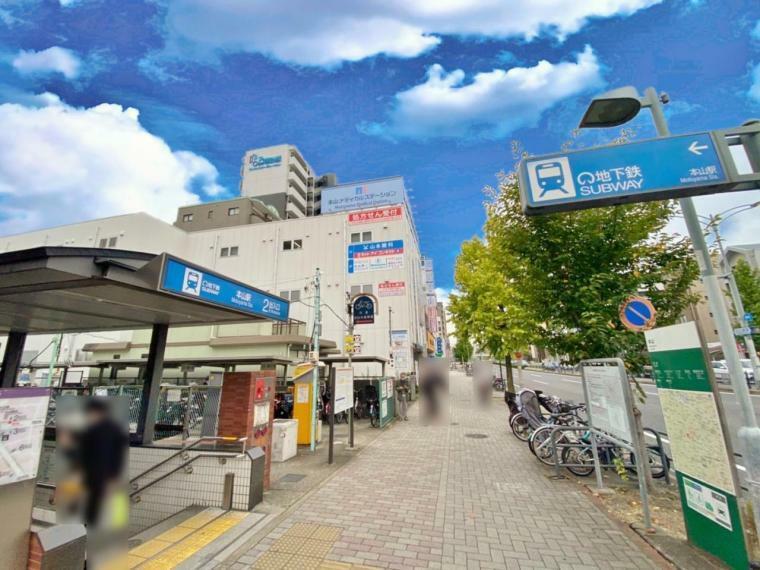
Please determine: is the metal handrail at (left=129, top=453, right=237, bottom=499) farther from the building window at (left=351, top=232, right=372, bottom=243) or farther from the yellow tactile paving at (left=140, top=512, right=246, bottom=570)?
the building window at (left=351, top=232, right=372, bottom=243)

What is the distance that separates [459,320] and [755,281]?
2718 centimetres

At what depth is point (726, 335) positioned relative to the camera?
377 centimetres

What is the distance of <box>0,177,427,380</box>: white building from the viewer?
23062 mm

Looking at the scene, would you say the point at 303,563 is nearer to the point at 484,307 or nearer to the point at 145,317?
the point at 145,317

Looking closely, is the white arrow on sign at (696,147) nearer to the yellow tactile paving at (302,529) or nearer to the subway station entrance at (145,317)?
the subway station entrance at (145,317)

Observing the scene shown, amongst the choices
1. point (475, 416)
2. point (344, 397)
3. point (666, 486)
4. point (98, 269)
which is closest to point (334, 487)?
point (344, 397)

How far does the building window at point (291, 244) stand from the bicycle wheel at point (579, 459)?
78.2ft

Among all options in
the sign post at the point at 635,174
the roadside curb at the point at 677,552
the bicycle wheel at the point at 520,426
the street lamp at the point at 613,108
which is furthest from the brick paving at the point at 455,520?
the street lamp at the point at 613,108

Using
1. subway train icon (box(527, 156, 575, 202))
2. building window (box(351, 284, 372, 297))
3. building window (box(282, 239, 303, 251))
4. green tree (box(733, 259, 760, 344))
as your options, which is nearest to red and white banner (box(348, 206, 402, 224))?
building window (box(282, 239, 303, 251))

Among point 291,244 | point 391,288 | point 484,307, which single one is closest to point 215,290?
point 484,307

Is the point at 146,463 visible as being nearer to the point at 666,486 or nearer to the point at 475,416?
the point at 666,486

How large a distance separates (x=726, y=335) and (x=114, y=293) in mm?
7676

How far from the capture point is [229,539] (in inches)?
162

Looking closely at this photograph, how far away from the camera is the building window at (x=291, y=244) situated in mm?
27609
